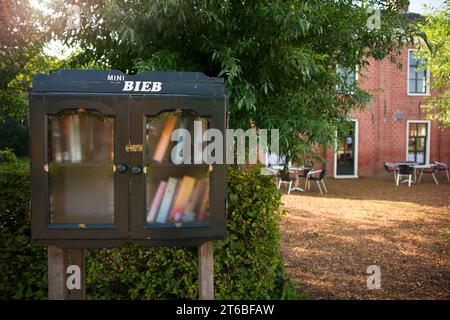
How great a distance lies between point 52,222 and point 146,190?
0.71m

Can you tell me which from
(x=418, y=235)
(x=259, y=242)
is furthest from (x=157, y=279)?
(x=418, y=235)

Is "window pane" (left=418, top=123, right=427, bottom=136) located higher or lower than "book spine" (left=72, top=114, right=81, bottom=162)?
higher

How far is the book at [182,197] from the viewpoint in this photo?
106 inches

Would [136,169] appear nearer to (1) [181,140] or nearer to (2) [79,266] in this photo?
(1) [181,140]

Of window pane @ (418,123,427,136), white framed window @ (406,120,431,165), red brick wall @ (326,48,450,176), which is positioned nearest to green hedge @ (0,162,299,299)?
red brick wall @ (326,48,450,176)

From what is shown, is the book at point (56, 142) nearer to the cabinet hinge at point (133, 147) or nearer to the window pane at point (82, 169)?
the window pane at point (82, 169)

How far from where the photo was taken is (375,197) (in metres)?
11.4

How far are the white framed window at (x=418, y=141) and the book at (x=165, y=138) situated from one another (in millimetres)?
17503

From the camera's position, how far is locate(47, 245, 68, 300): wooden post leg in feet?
9.16

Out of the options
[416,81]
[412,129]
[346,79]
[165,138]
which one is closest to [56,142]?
[165,138]

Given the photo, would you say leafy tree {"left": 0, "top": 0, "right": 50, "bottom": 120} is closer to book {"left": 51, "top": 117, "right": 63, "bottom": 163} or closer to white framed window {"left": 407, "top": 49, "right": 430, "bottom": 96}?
book {"left": 51, "top": 117, "right": 63, "bottom": 163}

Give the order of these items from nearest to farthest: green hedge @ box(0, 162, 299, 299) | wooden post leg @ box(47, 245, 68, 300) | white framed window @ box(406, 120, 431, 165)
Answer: wooden post leg @ box(47, 245, 68, 300) → green hedge @ box(0, 162, 299, 299) → white framed window @ box(406, 120, 431, 165)

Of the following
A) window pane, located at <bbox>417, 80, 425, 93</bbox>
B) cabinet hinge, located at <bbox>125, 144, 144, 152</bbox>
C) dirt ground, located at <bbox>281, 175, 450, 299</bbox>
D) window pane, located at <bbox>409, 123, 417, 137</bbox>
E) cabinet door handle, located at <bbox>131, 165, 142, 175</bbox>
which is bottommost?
dirt ground, located at <bbox>281, 175, 450, 299</bbox>

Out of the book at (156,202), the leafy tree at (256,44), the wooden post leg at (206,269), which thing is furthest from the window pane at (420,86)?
the book at (156,202)
